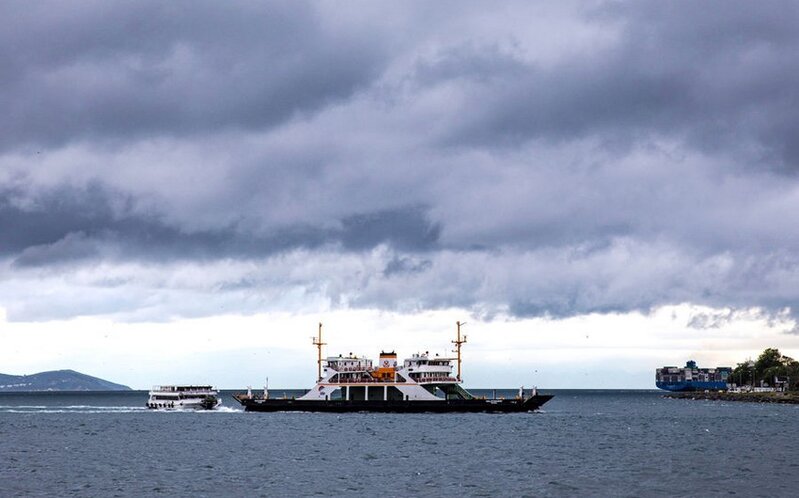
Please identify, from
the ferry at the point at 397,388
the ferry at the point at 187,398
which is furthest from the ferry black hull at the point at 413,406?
the ferry at the point at 187,398

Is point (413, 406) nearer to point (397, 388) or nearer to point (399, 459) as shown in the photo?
point (397, 388)

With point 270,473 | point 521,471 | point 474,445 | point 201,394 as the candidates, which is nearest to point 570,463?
point 521,471

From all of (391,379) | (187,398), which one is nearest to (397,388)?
(391,379)

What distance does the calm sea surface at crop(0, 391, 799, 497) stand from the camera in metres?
65.2

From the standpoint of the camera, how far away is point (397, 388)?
151125 millimetres

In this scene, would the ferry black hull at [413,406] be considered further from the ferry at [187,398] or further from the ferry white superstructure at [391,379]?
the ferry at [187,398]

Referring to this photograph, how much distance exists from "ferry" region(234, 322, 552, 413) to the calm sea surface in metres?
7.89

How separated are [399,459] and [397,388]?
2626 inches

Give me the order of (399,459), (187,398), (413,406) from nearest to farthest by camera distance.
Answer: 1. (399,459)
2. (413,406)
3. (187,398)

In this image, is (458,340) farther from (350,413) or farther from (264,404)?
(264,404)

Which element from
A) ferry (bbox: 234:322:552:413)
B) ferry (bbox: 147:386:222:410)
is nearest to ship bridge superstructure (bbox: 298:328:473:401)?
ferry (bbox: 234:322:552:413)

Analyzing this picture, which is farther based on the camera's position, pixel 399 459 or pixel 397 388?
pixel 397 388

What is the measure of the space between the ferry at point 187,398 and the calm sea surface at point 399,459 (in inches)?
1785

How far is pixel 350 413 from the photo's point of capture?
16462 centimetres
